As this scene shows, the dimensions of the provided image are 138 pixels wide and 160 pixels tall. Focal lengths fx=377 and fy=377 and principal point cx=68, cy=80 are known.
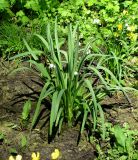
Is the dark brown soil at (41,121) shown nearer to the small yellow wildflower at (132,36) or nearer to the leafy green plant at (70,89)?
the leafy green plant at (70,89)

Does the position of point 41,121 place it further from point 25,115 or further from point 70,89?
point 70,89

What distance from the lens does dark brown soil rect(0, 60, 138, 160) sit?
3.20 m

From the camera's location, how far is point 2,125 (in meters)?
3.45

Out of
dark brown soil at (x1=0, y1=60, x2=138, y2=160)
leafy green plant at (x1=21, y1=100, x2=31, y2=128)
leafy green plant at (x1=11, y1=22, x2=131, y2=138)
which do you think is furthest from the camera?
leafy green plant at (x1=21, y1=100, x2=31, y2=128)

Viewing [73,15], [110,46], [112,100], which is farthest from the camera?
[73,15]

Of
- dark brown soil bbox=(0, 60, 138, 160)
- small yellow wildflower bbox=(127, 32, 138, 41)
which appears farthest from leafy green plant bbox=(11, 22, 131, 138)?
small yellow wildflower bbox=(127, 32, 138, 41)

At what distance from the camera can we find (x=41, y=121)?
11.4 ft

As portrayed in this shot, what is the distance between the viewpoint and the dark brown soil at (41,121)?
3.20 metres

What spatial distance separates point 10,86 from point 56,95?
940 millimetres

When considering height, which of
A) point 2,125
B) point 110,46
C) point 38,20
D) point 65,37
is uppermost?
point 38,20

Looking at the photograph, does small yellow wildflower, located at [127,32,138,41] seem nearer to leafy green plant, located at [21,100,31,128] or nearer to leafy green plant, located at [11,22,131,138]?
leafy green plant, located at [11,22,131,138]

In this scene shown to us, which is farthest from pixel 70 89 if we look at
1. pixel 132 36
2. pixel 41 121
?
pixel 132 36

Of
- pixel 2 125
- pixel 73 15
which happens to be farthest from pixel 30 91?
pixel 73 15

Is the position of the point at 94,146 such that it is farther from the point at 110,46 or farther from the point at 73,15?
the point at 73,15
